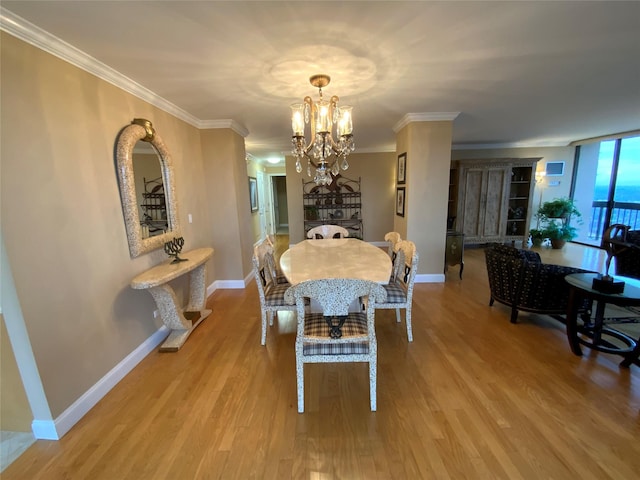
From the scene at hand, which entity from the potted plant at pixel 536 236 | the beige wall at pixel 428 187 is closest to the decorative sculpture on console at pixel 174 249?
the beige wall at pixel 428 187

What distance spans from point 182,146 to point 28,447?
2884mm

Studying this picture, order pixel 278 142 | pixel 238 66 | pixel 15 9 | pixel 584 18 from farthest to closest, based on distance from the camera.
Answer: pixel 278 142 < pixel 238 66 < pixel 584 18 < pixel 15 9

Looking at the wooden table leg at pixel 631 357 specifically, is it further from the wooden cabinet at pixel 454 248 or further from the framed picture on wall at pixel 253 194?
the framed picture on wall at pixel 253 194

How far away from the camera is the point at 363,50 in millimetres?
1876

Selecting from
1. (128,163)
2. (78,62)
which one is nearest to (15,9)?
(78,62)

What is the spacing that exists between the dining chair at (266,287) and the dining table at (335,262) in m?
0.19

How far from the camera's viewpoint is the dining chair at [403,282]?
2418 millimetres

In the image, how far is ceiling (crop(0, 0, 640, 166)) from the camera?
1461 mm

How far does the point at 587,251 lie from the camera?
5.89 m

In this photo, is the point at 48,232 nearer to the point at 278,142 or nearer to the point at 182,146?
the point at 182,146

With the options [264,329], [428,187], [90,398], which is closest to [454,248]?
[428,187]

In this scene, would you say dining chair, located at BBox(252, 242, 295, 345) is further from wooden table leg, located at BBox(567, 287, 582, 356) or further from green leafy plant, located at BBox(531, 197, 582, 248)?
green leafy plant, located at BBox(531, 197, 582, 248)

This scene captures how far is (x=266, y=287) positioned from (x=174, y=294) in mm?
846

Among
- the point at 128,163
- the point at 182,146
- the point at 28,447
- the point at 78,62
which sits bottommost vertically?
the point at 28,447
